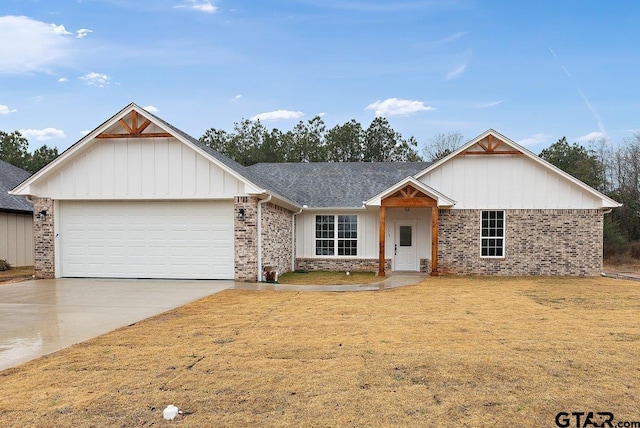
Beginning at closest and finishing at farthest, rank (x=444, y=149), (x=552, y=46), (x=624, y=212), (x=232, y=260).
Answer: (x=232, y=260) < (x=552, y=46) < (x=624, y=212) < (x=444, y=149)

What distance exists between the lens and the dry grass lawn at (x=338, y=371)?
3.85 meters

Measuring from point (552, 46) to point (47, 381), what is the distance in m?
20.2

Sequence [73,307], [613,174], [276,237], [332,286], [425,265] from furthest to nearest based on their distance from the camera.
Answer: [613,174] < [425,265] < [276,237] < [332,286] < [73,307]

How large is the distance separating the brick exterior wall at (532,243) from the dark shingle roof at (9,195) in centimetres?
1883

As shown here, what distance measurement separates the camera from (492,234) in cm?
1655

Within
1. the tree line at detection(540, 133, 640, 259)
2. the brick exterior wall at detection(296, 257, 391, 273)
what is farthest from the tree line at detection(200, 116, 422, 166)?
the brick exterior wall at detection(296, 257, 391, 273)

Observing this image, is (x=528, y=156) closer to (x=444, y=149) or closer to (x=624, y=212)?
(x=624, y=212)

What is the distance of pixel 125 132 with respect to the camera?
1407 centimetres

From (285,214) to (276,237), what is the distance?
5.65 ft

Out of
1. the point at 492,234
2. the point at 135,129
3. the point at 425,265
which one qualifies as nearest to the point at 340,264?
the point at 425,265

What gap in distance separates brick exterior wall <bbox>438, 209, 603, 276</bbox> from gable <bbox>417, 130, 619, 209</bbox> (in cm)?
35

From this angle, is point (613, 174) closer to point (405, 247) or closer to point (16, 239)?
point (405, 247)

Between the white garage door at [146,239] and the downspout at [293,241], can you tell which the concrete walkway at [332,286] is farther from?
the downspout at [293,241]

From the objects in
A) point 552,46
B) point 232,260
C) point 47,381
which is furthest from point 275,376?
point 552,46
